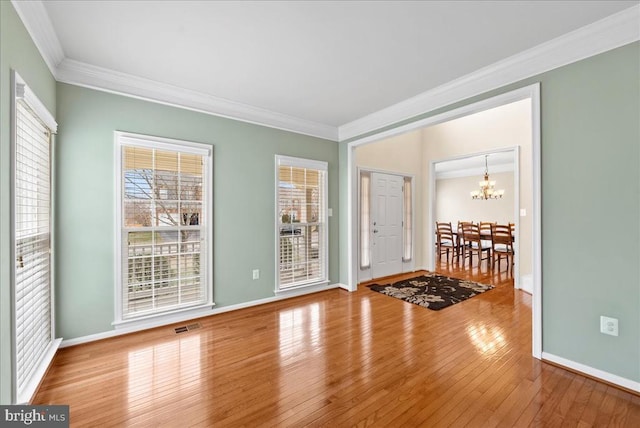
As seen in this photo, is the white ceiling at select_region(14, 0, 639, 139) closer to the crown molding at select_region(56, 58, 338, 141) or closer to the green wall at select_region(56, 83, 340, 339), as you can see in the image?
the crown molding at select_region(56, 58, 338, 141)

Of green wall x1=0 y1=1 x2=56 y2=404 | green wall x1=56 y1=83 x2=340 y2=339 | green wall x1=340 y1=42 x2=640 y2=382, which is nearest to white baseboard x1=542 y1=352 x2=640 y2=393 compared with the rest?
green wall x1=340 y1=42 x2=640 y2=382

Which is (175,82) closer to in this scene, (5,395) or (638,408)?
(5,395)

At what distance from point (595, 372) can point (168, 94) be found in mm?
4762

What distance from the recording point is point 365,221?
5.02m

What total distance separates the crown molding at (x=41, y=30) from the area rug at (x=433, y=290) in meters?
4.61

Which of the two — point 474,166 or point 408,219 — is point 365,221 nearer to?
point 408,219

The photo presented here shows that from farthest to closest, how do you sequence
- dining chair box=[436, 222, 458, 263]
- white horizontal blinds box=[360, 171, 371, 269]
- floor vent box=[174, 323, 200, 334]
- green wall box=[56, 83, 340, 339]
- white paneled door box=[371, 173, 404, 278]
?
1. dining chair box=[436, 222, 458, 263]
2. white paneled door box=[371, 173, 404, 278]
3. white horizontal blinds box=[360, 171, 371, 269]
4. floor vent box=[174, 323, 200, 334]
5. green wall box=[56, 83, 340, 339]

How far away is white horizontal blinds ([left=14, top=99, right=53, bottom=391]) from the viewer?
1796 millimetres

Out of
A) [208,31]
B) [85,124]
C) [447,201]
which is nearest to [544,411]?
[208,31]

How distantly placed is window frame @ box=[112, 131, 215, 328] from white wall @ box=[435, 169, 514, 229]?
6.38 m

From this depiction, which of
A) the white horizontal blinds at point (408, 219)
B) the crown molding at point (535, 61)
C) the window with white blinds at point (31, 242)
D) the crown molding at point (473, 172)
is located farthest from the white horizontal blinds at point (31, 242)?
the crown molding at point (473, 172)

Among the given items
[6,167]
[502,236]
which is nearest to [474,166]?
[502,236]

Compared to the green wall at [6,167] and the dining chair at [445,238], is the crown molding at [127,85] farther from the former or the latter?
the dining chair at [445,238]

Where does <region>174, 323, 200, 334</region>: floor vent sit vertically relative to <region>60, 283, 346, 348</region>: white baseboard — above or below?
below
